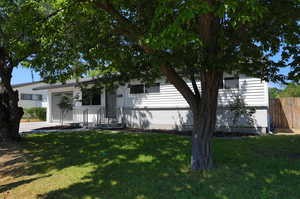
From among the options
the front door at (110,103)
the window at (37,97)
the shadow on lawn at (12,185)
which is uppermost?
the window at (37,97)

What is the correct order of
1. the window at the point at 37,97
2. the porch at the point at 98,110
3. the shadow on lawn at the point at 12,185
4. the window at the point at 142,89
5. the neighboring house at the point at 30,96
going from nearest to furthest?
the shadow on lawn at the point at 12,185 < the window at the point at 142,89 < the porch at the point at 98,110 < the neighboring house at the point at 30,96 < the window at the point at 37,97

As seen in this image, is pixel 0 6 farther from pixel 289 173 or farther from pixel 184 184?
pixel 289 173

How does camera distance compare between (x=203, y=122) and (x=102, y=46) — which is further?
(x=102, y=46)

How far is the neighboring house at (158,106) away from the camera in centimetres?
1041

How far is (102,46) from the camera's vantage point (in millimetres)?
6324

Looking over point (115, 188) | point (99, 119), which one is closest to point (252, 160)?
point (115, 188)

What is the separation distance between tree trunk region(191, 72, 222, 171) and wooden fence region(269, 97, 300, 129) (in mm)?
10033

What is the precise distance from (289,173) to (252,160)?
0.98 metres

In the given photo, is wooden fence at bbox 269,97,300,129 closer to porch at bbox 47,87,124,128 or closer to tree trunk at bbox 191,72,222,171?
porch at bbox 47,87,124,128

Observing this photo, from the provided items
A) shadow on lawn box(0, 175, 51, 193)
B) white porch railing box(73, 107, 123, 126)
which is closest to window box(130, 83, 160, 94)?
white porch railing box(73, 107, 123, 126)

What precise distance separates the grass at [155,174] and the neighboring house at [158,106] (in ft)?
11.7

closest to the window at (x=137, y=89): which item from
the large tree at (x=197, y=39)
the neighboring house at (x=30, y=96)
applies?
the large tree at (x=197, y=39)

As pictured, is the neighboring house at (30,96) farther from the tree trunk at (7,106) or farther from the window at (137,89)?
the tree trunk at (7,106)

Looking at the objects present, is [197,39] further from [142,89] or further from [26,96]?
[26,96]
